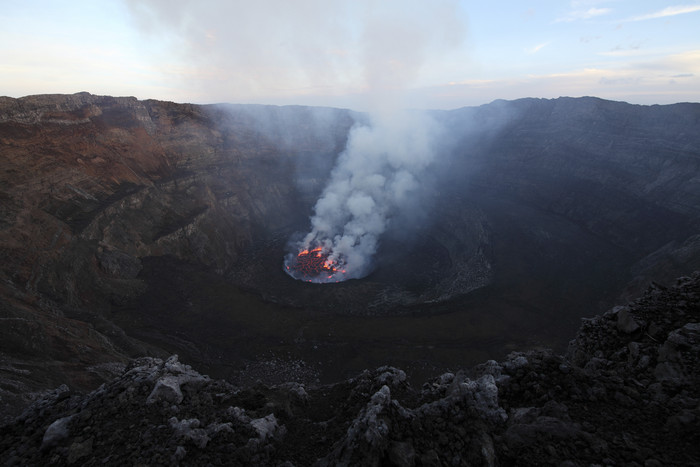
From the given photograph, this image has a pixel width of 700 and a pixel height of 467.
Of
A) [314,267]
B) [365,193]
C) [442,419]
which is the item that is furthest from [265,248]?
[442,419]

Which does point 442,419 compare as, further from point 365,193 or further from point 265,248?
point 365,193

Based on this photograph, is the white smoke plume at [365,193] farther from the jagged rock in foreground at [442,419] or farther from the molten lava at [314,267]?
the jagged rock in foreground at [442,419]

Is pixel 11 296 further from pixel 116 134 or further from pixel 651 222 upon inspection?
pixel 651 222

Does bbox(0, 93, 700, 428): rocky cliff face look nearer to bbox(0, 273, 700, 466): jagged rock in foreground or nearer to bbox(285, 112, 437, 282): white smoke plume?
bbox(285, 112, 437, 282): white smoke plume

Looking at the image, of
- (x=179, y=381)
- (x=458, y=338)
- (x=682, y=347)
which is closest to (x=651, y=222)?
(x=458, y=338)

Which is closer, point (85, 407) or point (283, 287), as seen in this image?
point (85, 407)

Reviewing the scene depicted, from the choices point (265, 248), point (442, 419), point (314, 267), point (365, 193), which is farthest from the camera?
point (365, 193)
